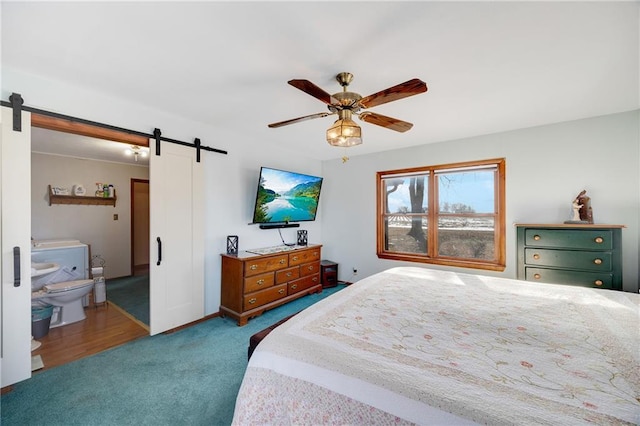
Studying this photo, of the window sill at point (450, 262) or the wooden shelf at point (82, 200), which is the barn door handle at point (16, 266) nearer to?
the wooden shelf at point (82, 200)

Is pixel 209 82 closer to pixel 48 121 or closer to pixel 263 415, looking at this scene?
pixel 48 121

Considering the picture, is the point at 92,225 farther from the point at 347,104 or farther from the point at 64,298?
the point at 347,104

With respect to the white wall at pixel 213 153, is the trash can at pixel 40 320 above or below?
below

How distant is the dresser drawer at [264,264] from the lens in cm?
307

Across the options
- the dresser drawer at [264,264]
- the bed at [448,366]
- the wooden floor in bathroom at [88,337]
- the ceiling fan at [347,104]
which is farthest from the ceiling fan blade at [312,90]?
the wooden floor in bathroom at [88,337]

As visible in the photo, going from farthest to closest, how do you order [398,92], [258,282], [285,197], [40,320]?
[285,197]
[258,282]
[40,320]
[398,92]

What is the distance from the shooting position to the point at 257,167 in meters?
3.81

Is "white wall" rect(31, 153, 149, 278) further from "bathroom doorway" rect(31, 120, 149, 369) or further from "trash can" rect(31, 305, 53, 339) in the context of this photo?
"trash can" rect(31, 305, 53, 339)

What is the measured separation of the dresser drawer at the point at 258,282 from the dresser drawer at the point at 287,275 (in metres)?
0.15

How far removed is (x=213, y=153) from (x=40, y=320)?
2647mm

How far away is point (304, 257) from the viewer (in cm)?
395

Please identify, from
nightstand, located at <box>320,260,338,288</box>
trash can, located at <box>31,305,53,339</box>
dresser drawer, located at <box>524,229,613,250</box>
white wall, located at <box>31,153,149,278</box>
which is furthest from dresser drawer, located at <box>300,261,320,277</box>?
white wall, located at <box>31,153,149,278</box>

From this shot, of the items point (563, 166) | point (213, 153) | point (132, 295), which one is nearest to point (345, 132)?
point (213, 153)

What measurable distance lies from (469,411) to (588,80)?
8.93 feet
